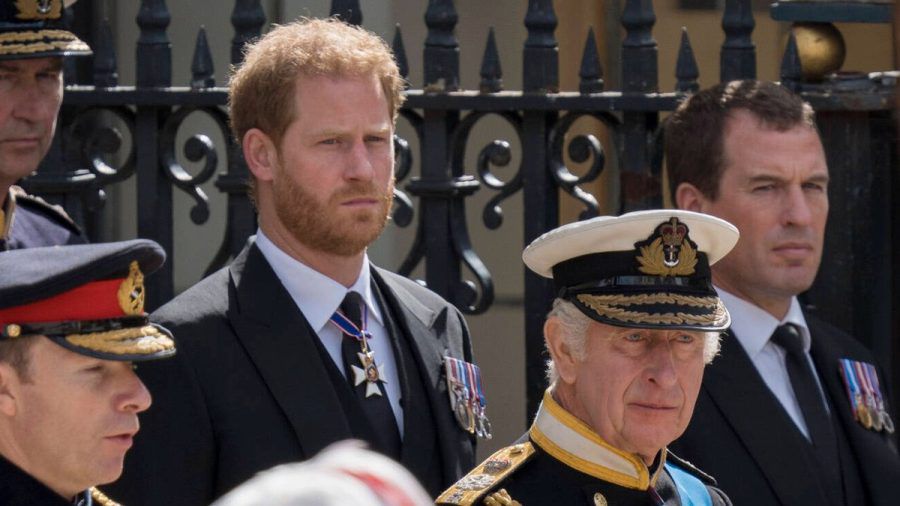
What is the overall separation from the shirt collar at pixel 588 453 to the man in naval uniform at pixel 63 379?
0.81 meters

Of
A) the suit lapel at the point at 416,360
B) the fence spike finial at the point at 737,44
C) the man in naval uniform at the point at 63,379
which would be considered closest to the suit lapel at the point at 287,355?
the suit lapel at the point at 416,360

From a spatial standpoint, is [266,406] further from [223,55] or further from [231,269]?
[223,55]

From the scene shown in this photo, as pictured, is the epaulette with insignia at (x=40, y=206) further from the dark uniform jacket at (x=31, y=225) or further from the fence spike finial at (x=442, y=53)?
the fence spike finial at (x=442, y=53)

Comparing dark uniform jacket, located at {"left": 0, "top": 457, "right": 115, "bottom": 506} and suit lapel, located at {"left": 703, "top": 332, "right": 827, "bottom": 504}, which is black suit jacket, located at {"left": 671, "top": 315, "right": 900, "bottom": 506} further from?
dark uniform jacket, located at {"left": 0, "top": 457, "right": 115, "bottom": 506}

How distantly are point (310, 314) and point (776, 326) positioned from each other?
4.04 ft

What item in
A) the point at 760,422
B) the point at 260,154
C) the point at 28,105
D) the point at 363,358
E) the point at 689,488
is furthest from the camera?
the point at 28,105

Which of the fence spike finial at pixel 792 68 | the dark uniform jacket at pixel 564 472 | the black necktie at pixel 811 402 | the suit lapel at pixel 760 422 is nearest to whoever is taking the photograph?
the dark uniform jacket at pixel 564 472

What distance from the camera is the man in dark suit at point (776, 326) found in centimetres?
394

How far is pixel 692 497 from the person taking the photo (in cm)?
344

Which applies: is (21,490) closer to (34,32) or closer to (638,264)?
(638,264)

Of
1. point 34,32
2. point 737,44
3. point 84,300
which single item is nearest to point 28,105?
point 34,32

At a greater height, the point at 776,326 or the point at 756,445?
the point at 776,326

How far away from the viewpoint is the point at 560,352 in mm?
3354

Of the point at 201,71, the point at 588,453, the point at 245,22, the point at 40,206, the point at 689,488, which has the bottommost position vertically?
the point at 689,488
